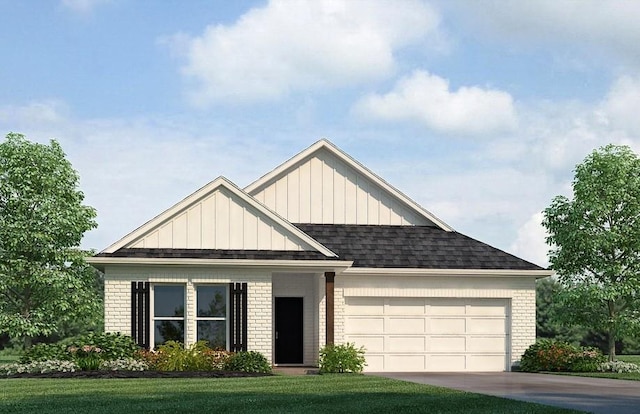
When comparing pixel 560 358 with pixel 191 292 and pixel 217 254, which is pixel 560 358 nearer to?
pixel 217 254

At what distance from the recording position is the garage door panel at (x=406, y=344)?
94.6 ft

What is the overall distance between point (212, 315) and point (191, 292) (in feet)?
2.92

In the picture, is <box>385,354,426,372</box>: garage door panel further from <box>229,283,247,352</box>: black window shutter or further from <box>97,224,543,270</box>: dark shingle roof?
<box>229,283,247,352</box>: black window shutter

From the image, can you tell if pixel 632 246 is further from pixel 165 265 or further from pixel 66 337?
pixel 66 337

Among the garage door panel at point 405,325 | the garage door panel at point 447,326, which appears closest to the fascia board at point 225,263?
the garage door panel at point 405,325

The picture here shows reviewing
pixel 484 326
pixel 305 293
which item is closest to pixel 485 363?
pixel 484 326

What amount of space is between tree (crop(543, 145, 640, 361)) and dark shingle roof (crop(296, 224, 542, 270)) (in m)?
3.35

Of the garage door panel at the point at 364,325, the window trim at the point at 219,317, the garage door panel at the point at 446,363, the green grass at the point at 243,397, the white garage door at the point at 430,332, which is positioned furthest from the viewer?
the garage door panel at the point at 446,363

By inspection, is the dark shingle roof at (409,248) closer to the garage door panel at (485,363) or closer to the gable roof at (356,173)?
the gable roof at (356,173)

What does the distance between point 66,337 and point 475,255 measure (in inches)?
1336

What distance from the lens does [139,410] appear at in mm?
16062

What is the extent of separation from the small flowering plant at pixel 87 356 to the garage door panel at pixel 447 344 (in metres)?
9.90

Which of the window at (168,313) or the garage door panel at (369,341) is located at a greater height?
the window at (168,313)

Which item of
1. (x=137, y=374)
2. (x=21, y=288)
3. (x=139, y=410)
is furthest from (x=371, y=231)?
(x=139, y=410)
